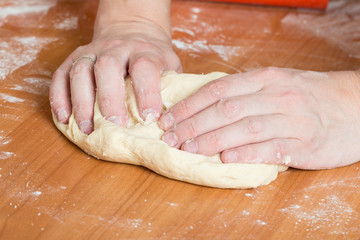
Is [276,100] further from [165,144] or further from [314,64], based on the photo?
[314,64]

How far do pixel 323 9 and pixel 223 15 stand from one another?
0.52 m

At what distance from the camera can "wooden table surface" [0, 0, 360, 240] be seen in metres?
1.17

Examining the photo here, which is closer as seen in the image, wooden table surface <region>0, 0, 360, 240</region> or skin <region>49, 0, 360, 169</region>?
wooden table surface <region>0, 0, 360, 240</region>

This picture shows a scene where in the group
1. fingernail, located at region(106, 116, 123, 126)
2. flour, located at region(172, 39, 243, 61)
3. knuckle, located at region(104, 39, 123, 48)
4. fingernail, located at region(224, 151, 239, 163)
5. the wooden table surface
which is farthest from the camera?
flour, located at region(172, 39, 243, 61)

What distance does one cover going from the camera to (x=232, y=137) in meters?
1.29

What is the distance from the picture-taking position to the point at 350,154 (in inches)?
54.1

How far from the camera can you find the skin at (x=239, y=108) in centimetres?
130

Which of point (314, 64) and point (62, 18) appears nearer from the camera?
point (314, 64)

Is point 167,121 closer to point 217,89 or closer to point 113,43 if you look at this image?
point 217,89

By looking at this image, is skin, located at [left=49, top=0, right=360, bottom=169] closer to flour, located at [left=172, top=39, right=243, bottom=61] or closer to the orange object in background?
flour, located at [left=172, top=39, right=243, bottom=61]

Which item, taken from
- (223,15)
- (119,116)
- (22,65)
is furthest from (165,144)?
(223,15)

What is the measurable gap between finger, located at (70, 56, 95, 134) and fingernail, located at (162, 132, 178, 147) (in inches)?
10.0

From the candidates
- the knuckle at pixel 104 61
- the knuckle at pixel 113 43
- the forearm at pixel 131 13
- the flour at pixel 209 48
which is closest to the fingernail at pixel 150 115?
the knuckle at pixel 104 61

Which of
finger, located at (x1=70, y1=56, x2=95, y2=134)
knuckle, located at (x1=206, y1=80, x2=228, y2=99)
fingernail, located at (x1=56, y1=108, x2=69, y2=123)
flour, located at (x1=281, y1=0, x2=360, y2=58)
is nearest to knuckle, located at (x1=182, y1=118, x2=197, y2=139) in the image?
knuckle, located at (x1=206, y1=80, x2=228, y2=99)
